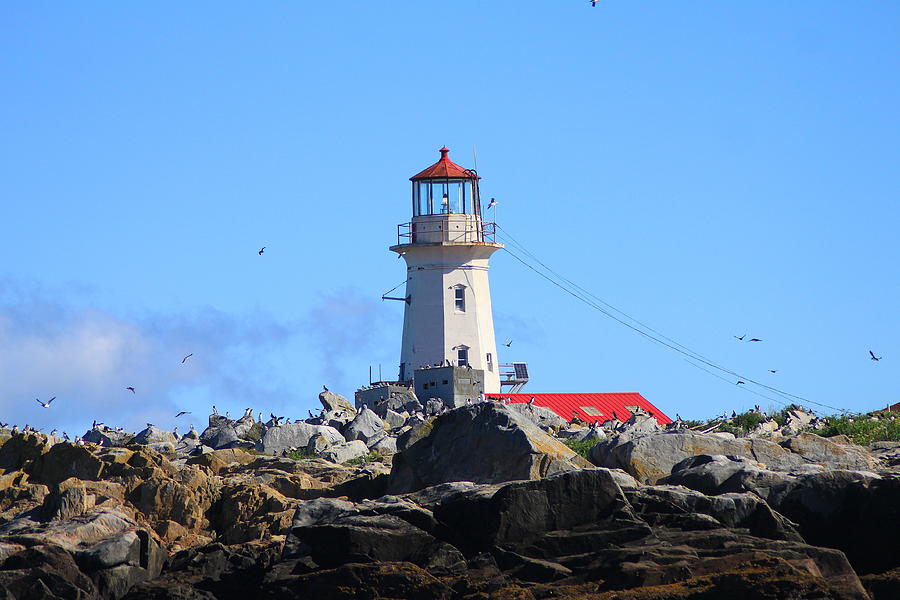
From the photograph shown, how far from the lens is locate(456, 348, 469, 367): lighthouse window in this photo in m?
49.0

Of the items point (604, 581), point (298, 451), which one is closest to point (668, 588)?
point (604, 581)

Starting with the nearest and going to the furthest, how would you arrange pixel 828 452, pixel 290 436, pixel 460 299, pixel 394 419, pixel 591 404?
pixel 828 452 → pixel 290 436 → pixel 394 419 → pixel 591 404 → pixel 460 299

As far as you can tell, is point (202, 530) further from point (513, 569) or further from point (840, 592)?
point (840, 592)

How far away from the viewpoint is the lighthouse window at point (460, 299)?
4950 centimetres

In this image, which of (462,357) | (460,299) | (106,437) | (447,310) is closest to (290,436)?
(106,437)

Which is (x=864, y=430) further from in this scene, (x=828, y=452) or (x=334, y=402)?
(x=334, y=402)

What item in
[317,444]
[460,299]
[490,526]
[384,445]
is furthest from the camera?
[460,299]

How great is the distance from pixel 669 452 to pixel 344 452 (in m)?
9.11

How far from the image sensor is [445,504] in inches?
739

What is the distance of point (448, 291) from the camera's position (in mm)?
49531

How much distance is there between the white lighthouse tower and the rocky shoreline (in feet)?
82.8

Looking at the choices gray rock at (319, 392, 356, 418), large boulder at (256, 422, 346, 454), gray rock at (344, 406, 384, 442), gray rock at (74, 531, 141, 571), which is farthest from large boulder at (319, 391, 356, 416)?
gray rock at (74, 531, 141, 571)

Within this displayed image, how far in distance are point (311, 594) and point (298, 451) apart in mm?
14229

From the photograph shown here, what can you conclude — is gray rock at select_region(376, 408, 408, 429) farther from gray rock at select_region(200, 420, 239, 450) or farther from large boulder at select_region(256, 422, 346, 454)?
large boulder at select_region(256, 422, 346, 454)
